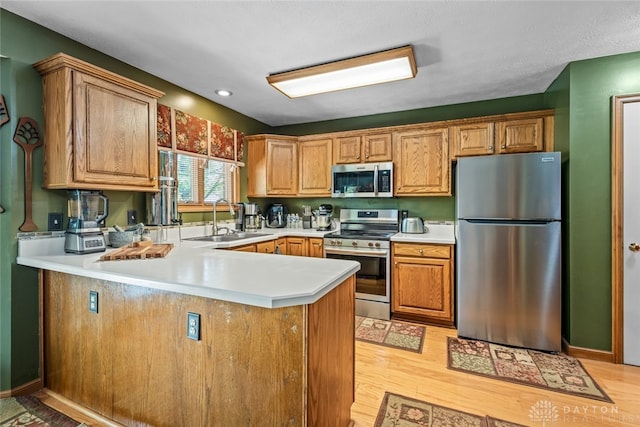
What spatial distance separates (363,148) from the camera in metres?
3.70

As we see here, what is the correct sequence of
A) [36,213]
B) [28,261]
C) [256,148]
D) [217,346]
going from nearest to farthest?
[217,346]
[28,261]
[36,213]
[256,148]

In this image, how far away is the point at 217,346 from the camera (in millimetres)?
1281

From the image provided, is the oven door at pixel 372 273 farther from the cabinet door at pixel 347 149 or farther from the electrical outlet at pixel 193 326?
the electrical outlet at pixel 193 326

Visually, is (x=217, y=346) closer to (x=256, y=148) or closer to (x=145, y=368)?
(x=145, y=368)

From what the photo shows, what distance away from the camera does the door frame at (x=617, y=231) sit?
2318 millimetres

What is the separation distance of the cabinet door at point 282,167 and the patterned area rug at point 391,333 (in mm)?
1952

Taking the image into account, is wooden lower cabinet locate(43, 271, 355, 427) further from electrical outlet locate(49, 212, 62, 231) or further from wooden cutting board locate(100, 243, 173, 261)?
electrical outlet locate(49, 212, 62, 231)

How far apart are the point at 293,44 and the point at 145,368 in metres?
2.28

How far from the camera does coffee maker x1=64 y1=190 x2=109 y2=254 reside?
6.49 ft

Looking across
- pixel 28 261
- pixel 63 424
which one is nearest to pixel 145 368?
pixel 63 424

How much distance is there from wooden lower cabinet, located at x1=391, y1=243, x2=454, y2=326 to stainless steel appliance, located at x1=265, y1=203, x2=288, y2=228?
1757 mm

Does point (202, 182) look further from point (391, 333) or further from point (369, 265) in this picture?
point (391, 333)

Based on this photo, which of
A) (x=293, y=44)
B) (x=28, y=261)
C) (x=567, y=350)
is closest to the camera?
(x=28, y=261)

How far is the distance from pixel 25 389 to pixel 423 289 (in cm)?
324
